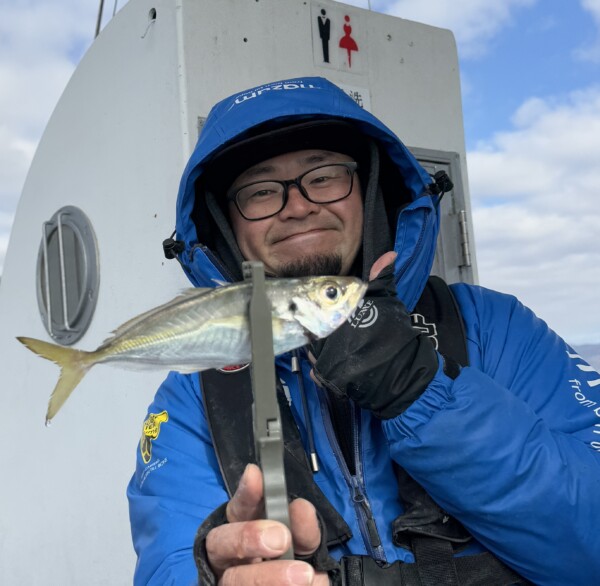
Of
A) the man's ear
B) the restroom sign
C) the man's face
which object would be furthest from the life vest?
the restroom sign

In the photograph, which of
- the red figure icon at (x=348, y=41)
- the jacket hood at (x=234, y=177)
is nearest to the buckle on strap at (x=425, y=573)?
the jacket hood at (x=234, y=177)

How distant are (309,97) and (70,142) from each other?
7.33 ft

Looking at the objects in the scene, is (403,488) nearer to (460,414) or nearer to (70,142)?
(460,414)

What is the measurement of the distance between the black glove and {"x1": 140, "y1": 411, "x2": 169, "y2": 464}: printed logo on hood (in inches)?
28.6

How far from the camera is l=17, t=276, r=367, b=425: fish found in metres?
1.19

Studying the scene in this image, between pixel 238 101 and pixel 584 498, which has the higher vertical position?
pixel 238 101

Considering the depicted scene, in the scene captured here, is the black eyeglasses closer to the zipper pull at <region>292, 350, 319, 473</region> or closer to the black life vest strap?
the zipper pull at <region>292, 350, 319, 473</region>

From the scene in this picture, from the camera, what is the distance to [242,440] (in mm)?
2023

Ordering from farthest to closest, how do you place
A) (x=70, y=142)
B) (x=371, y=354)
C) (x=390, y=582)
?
1. (x=70, y=142)
2. (x=390, y=582)
3. (x=371, y=354)

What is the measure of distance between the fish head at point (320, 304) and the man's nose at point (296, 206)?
112cm

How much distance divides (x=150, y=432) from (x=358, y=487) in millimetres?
732

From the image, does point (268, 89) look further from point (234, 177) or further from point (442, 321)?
point (442, 321)

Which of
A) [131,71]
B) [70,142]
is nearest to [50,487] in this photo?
[70,142]

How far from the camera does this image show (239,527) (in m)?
1.22
